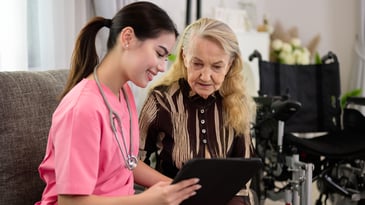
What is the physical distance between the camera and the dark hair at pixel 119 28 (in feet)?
3.60

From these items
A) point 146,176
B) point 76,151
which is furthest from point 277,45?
point 76,151

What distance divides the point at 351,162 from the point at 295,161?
17.7 inches

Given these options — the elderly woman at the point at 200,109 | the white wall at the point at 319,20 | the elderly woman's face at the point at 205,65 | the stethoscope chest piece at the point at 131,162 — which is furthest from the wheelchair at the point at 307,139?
the white wall at the point at 319,20

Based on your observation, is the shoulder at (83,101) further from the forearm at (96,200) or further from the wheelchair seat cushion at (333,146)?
the wheelchair seat cushion at (333,146)

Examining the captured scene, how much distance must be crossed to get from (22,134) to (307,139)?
5.02 ft

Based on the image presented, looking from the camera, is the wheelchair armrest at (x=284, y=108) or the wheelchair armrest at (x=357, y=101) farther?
the wheelchair armrest at (x=357, y=101)

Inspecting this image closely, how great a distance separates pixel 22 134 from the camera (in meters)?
1.28

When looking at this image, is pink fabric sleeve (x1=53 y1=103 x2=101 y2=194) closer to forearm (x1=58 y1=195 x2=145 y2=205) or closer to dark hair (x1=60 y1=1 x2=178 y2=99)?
forearm (x1=58 y1=195 x2=145 y2=205)

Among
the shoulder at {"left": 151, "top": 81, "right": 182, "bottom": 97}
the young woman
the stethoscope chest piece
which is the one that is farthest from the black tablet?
the shoulder at {"left": 151, "top": 81, "right": 182, "bottom": 97}

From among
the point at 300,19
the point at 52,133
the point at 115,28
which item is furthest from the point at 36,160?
the point at 300,19

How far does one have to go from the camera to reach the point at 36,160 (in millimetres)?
1308

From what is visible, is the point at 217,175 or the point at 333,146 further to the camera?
the point at 333,146

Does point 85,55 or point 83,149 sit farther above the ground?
point 85,55

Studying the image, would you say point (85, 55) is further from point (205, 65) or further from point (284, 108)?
point (284, 108)
